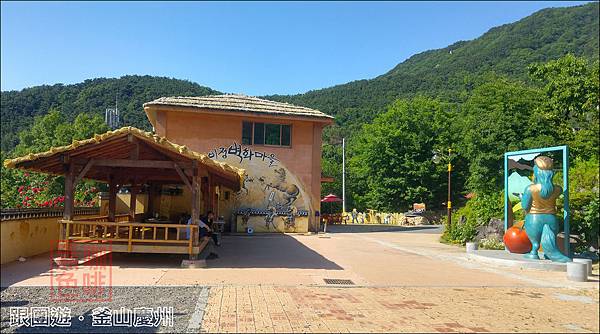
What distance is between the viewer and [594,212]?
47.3ft

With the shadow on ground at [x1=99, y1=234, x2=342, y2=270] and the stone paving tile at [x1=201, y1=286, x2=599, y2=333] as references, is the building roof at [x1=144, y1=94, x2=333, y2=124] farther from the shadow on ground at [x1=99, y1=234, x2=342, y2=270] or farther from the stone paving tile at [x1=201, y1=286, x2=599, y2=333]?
the stone paving tile at [x1=201, y1=286, x2=599, y2=333]

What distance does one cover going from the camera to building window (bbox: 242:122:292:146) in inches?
943

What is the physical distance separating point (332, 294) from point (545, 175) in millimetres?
8166

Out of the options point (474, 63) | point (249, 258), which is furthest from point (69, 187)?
point (474, 63)

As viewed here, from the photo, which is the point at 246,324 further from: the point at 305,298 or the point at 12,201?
the point at 12,201

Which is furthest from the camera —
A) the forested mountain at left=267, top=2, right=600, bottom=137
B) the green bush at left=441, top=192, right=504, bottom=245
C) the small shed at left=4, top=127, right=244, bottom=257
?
the forested mountain at left=267, top=2, right=600, bottom=137

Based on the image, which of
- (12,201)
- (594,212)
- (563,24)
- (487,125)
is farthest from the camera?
(563,24)

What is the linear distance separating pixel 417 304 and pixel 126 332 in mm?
4748

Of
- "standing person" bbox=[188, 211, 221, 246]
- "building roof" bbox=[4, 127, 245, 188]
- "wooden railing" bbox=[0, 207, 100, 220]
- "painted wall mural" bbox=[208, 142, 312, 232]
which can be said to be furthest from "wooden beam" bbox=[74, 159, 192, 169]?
"painted wall mural" bbox=[208, 142, 312, 232]

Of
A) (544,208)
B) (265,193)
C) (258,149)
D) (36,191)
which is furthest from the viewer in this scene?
(258,149)

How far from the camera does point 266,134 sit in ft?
79.5

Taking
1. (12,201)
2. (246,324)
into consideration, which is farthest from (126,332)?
(12,201)

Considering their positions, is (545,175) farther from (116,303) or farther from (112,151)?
(112,151)

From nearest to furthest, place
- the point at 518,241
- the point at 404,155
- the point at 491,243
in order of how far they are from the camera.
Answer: the point at 518,241 → the point at 491,243 → the point at 404,155
